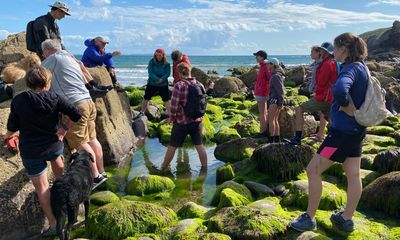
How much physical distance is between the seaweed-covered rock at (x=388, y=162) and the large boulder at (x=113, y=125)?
5.75m

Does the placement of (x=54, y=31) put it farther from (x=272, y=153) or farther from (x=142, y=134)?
(x=272, y=153)

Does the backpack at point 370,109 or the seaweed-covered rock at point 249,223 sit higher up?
the backpack at point 370,109

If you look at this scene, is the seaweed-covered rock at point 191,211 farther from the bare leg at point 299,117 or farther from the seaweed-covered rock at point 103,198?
the bare leg at point 299,117

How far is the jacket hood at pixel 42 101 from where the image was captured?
4.87 metres

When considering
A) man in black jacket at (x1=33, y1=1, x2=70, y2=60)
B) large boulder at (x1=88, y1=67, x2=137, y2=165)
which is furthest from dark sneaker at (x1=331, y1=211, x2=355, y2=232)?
man in black jacket at (x1=33, y1=1, x2=70, y2=60)

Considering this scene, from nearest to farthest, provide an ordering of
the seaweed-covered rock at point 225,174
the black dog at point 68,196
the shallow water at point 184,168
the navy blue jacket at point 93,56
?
the black dog at point 68,196
the shallow water at point 184,168
the seaweed-covered rock at point 225,174
the navy blue jacket at point 93,56

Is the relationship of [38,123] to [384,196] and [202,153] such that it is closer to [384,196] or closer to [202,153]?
[202,153]

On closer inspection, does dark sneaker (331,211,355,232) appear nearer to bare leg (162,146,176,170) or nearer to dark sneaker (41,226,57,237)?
dark sneaker (41,226,57,237)

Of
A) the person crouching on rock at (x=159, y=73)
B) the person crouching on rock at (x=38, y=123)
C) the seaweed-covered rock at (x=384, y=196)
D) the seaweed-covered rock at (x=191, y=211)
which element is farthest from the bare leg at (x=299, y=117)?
the person crouching on rock at (x=38, y=123)

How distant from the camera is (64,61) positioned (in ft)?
20.2

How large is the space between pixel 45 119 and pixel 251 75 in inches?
936

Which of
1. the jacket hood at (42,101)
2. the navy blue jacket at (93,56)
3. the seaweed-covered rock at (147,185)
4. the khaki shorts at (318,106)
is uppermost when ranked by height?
the navy blue jacket at (93,56)

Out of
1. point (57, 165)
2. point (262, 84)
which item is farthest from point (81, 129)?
point (262, 84)

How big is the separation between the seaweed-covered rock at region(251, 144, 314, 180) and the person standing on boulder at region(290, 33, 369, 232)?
2658mm
